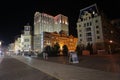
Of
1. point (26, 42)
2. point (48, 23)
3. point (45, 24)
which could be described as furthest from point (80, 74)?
point (48, 23)

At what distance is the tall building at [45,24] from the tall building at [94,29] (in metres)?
55.6

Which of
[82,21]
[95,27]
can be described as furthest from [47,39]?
[95,27]

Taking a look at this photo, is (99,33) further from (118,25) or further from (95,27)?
(118,25)

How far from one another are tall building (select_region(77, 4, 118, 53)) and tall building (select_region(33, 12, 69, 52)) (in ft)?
182

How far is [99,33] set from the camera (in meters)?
75.4

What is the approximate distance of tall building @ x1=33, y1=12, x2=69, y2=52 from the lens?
133087mm

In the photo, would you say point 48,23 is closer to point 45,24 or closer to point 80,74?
point 45,24

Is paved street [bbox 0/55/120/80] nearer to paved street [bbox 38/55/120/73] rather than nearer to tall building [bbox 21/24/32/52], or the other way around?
paved street [bbox 38/55/120/73]

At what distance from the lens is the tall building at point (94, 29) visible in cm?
7381

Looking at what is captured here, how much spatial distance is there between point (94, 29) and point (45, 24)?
262 feet

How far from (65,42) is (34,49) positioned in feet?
104

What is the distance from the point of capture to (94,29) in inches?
3063

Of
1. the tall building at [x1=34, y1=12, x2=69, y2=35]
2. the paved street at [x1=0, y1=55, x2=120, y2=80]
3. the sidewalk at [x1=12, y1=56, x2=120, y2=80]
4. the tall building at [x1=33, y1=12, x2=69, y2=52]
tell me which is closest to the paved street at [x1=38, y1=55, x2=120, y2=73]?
the paved street at [x1=0, y1=55, x2=120, y2=80]

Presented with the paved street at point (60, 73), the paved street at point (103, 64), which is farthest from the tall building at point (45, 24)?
the paved street at point (60, 73)
